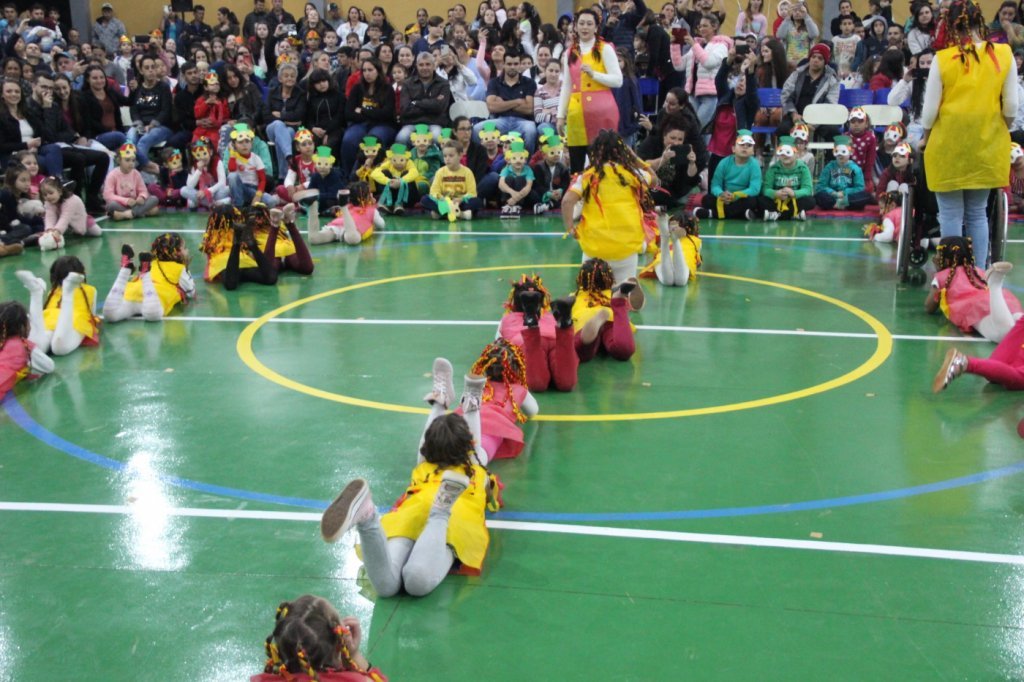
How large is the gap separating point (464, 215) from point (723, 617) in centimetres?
881

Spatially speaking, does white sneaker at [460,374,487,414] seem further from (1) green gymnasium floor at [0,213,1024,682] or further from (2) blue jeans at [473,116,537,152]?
(2) blue jeans at [473,116,537,152]

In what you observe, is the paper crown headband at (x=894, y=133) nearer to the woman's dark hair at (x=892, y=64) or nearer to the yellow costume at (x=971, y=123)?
the woman's dark hair at (x=892, y=64)

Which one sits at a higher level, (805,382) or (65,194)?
(65,194)

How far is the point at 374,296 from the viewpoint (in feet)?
29.1

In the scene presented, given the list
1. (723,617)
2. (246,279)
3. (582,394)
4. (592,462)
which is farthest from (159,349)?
(723,617)

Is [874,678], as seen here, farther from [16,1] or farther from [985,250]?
[16,1]

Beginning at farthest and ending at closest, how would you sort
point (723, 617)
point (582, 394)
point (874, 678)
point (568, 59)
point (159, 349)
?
1. point (568, 59)
2. point (159, 349)
3. point (582, 394)
4. point (723, 617)
5. point (874, 678)

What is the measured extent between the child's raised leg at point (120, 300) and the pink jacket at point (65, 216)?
3.26 m

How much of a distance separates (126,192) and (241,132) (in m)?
1.56

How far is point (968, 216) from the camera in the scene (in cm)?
802

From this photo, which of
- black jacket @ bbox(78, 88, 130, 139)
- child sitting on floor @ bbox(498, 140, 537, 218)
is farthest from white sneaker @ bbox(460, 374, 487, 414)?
black jacket @ bbox(78, 88, 130, 139)

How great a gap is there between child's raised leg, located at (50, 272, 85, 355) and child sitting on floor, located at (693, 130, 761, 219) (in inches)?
274

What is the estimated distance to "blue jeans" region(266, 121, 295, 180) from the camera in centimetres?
1380

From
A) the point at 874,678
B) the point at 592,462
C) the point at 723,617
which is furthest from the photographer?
the point at 592,462
